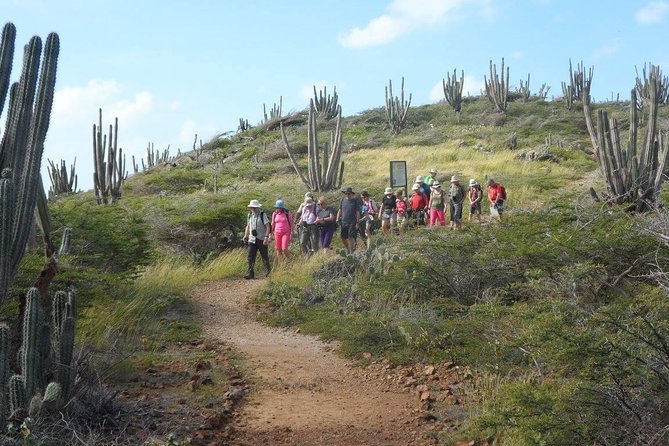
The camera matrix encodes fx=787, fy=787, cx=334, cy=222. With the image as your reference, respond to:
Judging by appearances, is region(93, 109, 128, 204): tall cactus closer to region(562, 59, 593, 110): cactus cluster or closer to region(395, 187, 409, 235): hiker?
region(395, 187, 409, 235): hiker

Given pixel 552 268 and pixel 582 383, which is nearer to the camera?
pixel 582 383

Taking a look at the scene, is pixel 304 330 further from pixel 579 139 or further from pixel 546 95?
pixel 546 95

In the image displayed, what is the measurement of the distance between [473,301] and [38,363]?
18.0 feet

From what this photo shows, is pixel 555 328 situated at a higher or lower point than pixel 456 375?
higher

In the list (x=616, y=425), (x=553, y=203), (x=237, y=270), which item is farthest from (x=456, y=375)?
(x=237, y=270)

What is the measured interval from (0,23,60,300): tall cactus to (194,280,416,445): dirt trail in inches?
86.3

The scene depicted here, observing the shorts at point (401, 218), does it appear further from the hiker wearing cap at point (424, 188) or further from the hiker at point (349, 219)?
the hiker at point (349, 219)

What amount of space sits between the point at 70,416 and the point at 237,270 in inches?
315

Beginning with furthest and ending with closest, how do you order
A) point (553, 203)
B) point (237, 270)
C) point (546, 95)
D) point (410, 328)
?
point (546, 95) → point (237, 270) → point (553, 203) → point (410, 328)

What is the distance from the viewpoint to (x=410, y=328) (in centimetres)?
825

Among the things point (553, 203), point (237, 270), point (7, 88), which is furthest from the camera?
point (237, 270)

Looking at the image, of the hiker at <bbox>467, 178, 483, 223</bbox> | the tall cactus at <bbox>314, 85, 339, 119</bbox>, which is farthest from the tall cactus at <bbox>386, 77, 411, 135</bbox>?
the hiker at <bbox>467, 178, 483, 223</bbox>

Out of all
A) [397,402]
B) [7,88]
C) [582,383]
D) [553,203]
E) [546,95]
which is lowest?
[397,402]

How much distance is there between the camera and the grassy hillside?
5.26m
